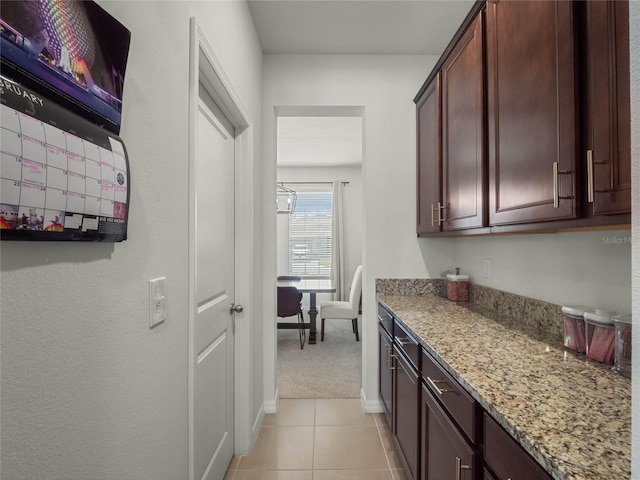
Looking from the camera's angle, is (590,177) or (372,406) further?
(372,406)

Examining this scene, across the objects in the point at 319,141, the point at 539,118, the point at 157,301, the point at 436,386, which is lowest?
the point at 436,386

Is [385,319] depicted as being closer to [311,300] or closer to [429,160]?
[429,160]

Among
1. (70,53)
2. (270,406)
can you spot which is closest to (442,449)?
(70,53)

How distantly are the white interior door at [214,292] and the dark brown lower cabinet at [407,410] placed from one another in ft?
3.15

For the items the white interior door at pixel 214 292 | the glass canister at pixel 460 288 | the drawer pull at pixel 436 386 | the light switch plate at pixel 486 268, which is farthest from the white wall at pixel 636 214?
the glass canister at pixel 460 288

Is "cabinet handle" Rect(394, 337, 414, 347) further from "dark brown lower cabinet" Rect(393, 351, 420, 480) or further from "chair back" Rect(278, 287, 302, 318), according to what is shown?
"chair back" Rect(278, 287, 302, 318)

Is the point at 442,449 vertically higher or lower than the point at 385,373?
higher

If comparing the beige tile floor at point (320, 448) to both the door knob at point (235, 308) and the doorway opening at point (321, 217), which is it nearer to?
the door knob at point (235, 308)

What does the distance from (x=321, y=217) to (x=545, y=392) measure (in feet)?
17.4

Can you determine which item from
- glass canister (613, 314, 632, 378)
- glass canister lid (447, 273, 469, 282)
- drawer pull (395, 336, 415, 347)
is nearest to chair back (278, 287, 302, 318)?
glass canister lid (447, 273, 469, 282)

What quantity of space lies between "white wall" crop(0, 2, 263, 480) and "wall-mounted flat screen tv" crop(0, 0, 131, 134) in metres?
0.08

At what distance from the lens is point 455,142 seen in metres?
1.87

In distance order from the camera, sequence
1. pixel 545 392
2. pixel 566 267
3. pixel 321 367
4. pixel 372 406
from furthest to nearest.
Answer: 1. pixel 321 367
2. pixel 372 406
3. pixel 566 267
4. pixel 545 392

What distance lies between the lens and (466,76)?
1707 mm
